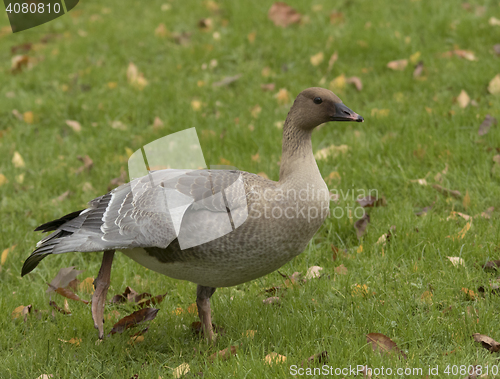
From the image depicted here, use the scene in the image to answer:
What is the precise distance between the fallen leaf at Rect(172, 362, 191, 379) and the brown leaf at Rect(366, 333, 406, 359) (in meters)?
1.05

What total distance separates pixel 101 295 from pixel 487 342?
2.29 metres

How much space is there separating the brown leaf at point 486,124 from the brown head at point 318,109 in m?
2.24

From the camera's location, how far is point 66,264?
4512 mm

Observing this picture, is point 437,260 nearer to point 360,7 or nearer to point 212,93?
point 212,93

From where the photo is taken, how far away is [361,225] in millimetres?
4297

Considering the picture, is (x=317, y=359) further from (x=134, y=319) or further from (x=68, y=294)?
(x=68, y=294)

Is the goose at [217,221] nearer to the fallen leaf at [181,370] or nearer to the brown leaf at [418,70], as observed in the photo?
the fallen leaf at [181,370]

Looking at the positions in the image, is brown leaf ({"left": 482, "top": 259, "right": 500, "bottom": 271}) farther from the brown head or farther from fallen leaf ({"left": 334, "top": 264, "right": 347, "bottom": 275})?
the brown head

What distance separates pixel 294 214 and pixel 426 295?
1091 mm

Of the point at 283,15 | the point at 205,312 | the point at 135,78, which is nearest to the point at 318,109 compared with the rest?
the point at 205,312

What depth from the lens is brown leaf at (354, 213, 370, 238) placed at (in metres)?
4.23

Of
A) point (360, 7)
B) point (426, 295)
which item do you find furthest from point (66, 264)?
point (360, 7)

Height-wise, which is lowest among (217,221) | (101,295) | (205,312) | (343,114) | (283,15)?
(205,312)

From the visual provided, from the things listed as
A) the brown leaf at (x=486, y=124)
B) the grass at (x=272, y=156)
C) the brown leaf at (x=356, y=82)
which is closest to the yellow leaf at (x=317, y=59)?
the grass at (x=272, y=156)
